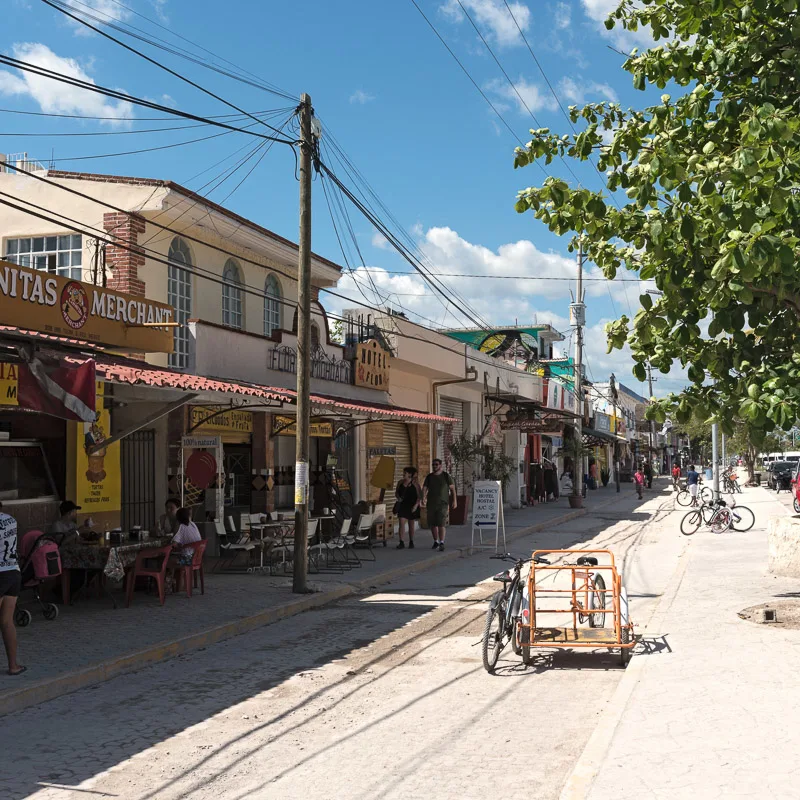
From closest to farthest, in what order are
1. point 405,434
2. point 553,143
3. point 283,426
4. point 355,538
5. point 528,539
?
point 553,143
point 355,538
point 283,426
point 528,539
point 405,434

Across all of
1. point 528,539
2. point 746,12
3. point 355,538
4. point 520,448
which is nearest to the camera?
point 746,12

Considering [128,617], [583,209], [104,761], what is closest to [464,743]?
[104,761]

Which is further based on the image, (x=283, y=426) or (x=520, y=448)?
(x=520, y=448)

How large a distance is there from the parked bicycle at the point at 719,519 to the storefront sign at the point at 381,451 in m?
7.41

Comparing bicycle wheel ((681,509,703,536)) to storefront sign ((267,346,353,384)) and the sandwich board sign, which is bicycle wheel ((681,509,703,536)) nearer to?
the sandwich board sign

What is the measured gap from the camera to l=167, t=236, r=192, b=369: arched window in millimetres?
16750

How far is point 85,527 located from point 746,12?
10365mm

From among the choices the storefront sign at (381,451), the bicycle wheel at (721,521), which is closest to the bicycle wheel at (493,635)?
the storefront sign at (381,451)

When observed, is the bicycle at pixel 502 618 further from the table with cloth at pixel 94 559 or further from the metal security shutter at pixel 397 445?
the metal security shutter at pixel 397 445

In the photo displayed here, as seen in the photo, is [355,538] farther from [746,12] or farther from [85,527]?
[746,12]

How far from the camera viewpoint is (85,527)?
1326 cm

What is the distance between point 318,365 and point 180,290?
372cm

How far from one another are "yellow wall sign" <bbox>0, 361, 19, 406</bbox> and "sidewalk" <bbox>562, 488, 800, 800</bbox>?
844cm

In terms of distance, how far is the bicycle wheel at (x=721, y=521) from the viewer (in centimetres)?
2262
